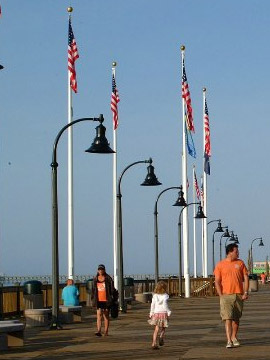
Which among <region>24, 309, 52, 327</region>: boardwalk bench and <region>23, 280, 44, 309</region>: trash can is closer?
<region>24, 309, 52, 327</region>: boardwalk bench

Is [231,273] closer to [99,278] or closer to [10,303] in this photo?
[99,278]

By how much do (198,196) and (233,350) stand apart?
47.6 metres

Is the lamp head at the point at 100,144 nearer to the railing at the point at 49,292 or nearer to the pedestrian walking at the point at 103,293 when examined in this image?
the pedestrian walking at the point at 103,293

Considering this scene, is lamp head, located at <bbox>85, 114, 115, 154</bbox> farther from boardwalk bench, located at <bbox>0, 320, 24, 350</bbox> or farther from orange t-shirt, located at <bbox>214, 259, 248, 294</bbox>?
orange t-shirt, located at <bbox>214, 259, 248, 294</bbox>

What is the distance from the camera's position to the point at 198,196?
66000mm

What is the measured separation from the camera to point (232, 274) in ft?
60.4

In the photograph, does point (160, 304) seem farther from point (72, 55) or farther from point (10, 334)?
point (72, 55)

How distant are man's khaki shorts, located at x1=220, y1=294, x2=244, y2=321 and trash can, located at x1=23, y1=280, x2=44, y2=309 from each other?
1525cm

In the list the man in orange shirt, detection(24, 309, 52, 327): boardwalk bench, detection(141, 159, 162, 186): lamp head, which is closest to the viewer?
the man in orange shirt

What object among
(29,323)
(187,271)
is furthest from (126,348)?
(187,271)

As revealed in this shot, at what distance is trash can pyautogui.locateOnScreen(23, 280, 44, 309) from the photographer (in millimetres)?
32906

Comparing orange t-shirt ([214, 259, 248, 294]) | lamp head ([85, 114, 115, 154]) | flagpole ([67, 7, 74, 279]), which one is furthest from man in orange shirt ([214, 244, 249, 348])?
flagpole ([67, 7, 74, 279])

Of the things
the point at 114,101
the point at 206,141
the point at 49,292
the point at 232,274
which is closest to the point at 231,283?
the point at 232,274

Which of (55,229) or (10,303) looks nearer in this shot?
(55,229)
